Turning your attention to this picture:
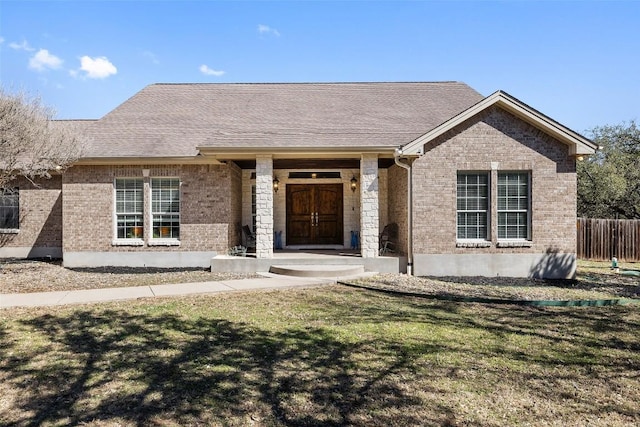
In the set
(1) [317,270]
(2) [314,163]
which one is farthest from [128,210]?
(1) [317,270]

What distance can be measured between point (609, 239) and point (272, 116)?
14.3 m

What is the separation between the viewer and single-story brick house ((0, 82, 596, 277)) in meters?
11.2

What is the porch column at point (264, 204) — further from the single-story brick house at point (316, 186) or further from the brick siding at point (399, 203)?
the brick siding at point (399, 203)

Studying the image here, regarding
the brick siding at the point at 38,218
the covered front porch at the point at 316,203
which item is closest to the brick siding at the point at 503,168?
the covered front porch at the point at 316,203

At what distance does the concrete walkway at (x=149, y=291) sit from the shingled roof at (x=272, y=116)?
372 cm

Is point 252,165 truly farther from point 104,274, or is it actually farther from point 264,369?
point 264,369

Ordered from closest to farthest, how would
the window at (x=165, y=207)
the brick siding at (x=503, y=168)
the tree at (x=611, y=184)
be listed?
the brick siding at (x=503, y=168)
the window at (x=165, y=207)
the tree at (x=611, y=184)

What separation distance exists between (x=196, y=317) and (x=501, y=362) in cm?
469

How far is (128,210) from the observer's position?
41.5 feet

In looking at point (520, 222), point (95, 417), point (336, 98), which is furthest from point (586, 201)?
point (95, 417)

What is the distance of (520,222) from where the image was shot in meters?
11.4

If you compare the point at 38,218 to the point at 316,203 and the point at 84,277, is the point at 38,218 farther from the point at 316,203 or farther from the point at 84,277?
the point at 316,203

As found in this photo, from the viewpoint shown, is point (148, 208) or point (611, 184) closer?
point (148, 208)

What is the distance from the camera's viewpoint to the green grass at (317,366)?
3588 millimetres
